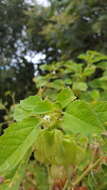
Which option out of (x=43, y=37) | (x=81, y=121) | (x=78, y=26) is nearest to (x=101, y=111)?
(x=81, y=121)

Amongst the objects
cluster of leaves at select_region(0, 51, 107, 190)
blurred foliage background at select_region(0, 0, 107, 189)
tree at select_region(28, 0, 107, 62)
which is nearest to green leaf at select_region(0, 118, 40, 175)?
cluster of leaves at select_region(0, 51, 107, 190)

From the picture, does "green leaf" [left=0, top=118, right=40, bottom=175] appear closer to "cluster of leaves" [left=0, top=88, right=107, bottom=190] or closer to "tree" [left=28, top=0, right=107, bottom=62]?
"cluster of leaves" [left=0, top=88, right=107, bottom=190]

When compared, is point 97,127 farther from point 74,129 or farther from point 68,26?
point 68,26

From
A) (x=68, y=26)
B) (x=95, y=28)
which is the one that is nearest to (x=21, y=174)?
(x=95, y=28)

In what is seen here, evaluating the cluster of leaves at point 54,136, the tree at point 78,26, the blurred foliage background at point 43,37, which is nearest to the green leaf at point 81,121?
the cluster of leaves at point 54,136

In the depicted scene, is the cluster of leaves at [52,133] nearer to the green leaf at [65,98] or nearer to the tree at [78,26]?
the green leaf at [65,98]
